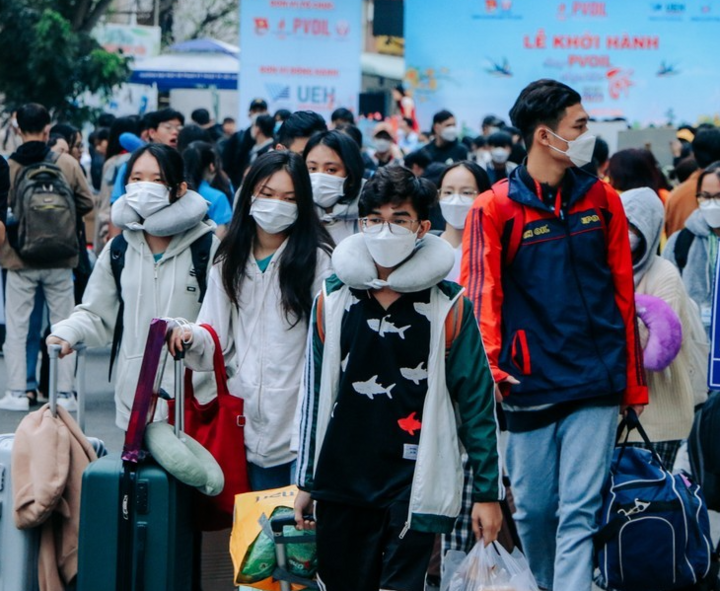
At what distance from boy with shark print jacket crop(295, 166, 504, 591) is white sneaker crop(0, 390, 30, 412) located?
19.2 ft

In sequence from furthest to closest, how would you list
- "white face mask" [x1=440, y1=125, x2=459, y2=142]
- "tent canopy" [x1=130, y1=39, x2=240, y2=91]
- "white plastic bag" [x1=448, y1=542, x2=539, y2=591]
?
"tent canopy" [x1=130, y1=39, x2=240, y2=91]
"white face mask" [x1=440, y1=125, x2=459, y2=142]
"white plastic bag" [x1=448, y1=542, x2=539, y2=591]

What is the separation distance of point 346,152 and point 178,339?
88.3 inches

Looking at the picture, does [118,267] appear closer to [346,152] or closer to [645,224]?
[346,152]

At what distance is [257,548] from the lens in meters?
4.43

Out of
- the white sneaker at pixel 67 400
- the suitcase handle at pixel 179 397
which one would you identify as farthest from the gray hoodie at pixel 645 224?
the white sneaker at pixel 67 400

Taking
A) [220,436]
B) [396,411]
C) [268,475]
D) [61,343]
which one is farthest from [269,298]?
[396,411]

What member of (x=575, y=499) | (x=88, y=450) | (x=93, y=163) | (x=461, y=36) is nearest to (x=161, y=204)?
(x=88, y=450)

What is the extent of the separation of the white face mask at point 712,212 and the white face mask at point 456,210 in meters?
1.29

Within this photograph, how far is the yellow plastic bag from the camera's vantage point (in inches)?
174

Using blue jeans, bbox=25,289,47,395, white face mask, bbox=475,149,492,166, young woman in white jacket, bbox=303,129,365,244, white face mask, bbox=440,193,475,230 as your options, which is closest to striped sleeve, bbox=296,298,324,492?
young woman in white jacket, bbox=303,129,365,244

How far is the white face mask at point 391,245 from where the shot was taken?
408cm

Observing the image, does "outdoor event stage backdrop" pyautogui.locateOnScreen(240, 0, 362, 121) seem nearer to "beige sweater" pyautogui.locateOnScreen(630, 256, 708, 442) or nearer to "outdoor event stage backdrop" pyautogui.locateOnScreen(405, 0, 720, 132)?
"outdoor event stage backdrop" pyautogui.locateOnScreen(405, 0, 720, 132)

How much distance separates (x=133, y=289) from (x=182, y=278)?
198mm

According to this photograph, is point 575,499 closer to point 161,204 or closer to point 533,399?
point 533,399
